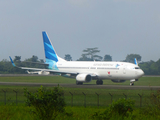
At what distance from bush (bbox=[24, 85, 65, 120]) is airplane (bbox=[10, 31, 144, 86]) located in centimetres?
3153

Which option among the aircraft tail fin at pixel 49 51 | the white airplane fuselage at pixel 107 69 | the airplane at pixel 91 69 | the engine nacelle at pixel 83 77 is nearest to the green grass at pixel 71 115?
the white airplane fuselage at pixel 107 69

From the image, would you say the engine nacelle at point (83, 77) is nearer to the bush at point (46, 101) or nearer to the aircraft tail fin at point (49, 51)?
the aircraft tail fin at point (49, 51)

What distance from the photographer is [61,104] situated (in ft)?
60.7

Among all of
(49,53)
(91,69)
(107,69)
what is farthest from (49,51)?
(107,69)

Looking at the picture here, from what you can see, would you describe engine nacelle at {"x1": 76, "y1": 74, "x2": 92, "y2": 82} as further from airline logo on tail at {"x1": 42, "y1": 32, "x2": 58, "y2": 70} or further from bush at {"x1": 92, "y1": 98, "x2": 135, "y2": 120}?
bush at {"x1": 92, "y1": 98, "x2": 135, "y2": 120}

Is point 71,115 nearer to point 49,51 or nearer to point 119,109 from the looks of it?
point 119,109

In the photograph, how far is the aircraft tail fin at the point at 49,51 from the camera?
5946cm

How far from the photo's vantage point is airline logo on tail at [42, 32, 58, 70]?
194 ft

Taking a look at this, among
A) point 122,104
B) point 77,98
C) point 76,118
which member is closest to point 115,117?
point 122,104

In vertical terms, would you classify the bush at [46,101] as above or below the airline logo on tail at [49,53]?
below

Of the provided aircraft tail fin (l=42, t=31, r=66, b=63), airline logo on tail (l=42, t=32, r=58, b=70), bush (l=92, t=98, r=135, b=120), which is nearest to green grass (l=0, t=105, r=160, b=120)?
bush (l=92, t=98, r=135, b=120)

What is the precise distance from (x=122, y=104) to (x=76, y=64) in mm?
36224

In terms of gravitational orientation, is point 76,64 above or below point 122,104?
above

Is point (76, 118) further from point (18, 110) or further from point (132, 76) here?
point (132, 76)
